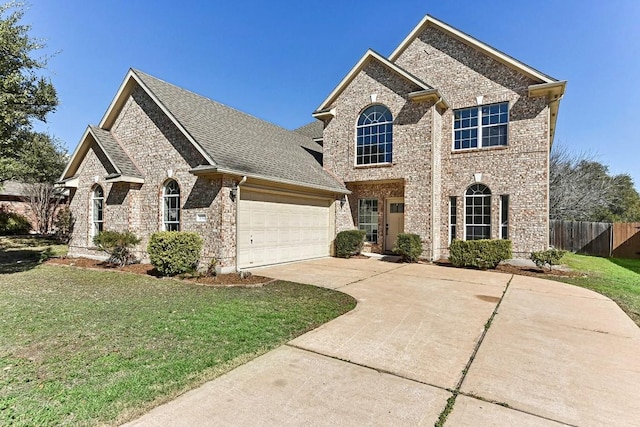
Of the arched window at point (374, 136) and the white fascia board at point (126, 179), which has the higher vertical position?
the arched window at point (374, 136)

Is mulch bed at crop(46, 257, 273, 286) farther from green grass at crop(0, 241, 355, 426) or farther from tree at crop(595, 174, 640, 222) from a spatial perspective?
tree at crop(595, 174, 640, 222)

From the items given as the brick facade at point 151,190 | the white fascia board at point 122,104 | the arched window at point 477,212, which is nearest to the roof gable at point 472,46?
the arched window at point 477,212

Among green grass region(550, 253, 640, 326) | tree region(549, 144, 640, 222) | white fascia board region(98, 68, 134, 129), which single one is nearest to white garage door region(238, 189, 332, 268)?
white fascia board region(98, 68, 134, 129)

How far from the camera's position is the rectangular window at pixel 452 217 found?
14.1 m

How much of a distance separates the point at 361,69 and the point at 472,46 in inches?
186

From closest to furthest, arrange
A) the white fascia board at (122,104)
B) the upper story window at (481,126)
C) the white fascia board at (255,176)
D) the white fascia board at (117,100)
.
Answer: the white fascia board at (255,176)
the white fascia board at (122,104)
the white fascia board at (117,100)
the upper story window at (481,126)

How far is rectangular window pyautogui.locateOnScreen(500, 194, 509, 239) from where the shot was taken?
13085 millimetres

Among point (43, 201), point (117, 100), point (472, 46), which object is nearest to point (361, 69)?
point (472, 46)

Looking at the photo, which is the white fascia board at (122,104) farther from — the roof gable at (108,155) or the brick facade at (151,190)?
the roof gable at (108,155)

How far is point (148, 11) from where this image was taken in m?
12.1

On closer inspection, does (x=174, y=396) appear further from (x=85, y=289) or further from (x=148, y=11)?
(x=148, y=11)

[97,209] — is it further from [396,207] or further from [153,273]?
[396,207]

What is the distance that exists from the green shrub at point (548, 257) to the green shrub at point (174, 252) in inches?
→ 454

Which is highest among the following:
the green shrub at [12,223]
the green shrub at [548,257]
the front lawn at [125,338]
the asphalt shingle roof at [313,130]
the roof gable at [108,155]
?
the asphalt shingle roof at [313,130]
